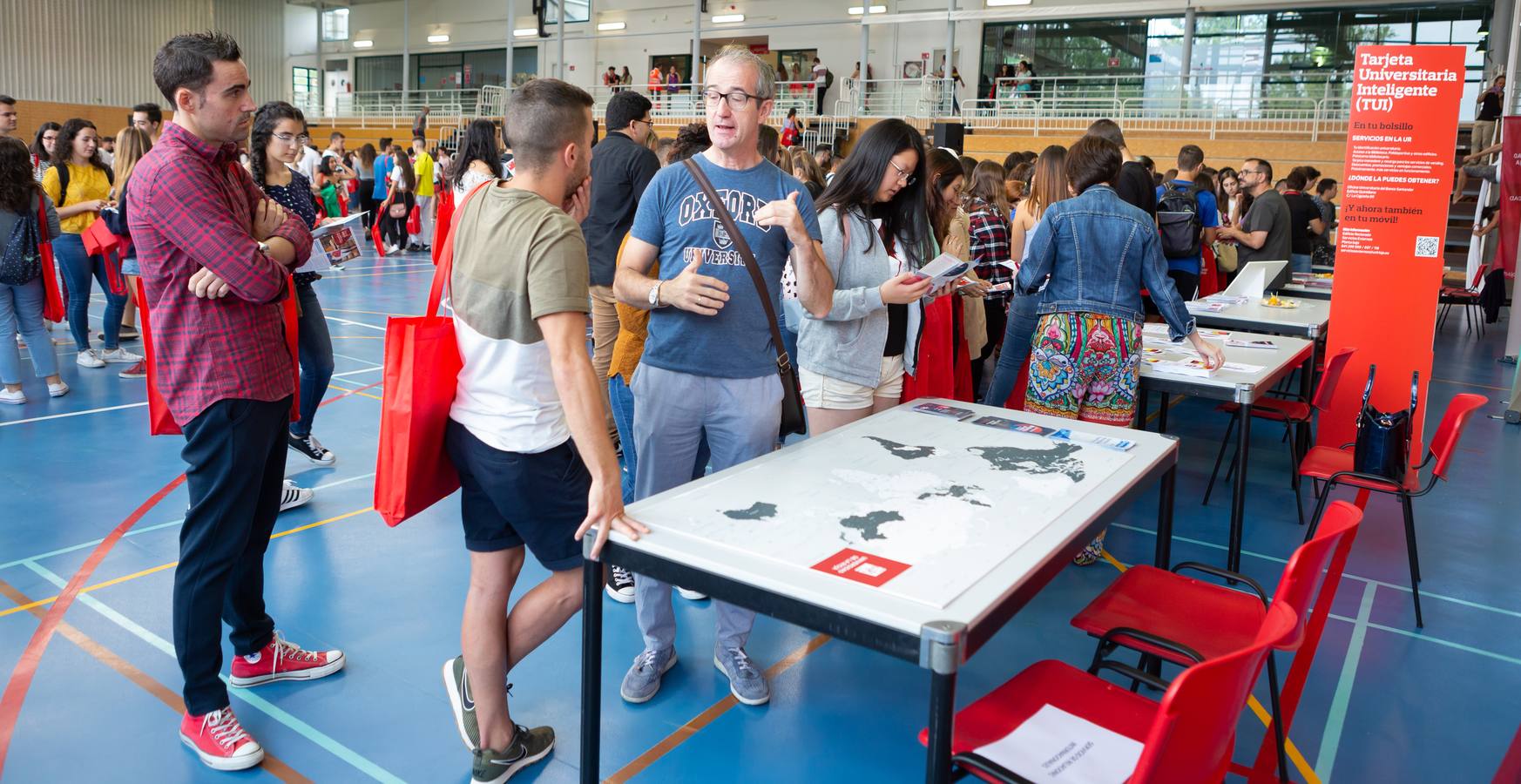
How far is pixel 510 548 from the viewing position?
228 cm

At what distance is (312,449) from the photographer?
472 cm

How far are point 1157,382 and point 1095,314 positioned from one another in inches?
15.8

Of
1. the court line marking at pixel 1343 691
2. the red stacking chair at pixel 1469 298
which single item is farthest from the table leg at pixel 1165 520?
the red stacking chair at pixel 1469 298

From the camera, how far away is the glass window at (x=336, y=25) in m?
30.8

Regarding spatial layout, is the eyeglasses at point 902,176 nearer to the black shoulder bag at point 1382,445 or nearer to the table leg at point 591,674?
the table leg at point 591,674

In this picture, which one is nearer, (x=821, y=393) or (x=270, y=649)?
(x=270, y=649)

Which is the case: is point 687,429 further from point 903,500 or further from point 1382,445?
point 1382,445

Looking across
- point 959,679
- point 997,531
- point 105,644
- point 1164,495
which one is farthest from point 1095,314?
point 105,644

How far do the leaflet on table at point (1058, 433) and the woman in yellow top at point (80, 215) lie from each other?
572cm

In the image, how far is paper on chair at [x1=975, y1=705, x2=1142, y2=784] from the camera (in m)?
1.75

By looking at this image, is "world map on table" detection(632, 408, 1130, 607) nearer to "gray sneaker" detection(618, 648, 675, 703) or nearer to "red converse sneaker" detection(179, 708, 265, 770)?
"gray sneaker" detection(618, 648, 675, 703)

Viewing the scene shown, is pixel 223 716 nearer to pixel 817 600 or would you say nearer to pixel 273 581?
pixel 273 581

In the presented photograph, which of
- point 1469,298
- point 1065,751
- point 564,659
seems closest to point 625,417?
point 564,659

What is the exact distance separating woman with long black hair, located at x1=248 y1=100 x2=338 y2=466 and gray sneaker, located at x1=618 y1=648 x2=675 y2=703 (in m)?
1.59
